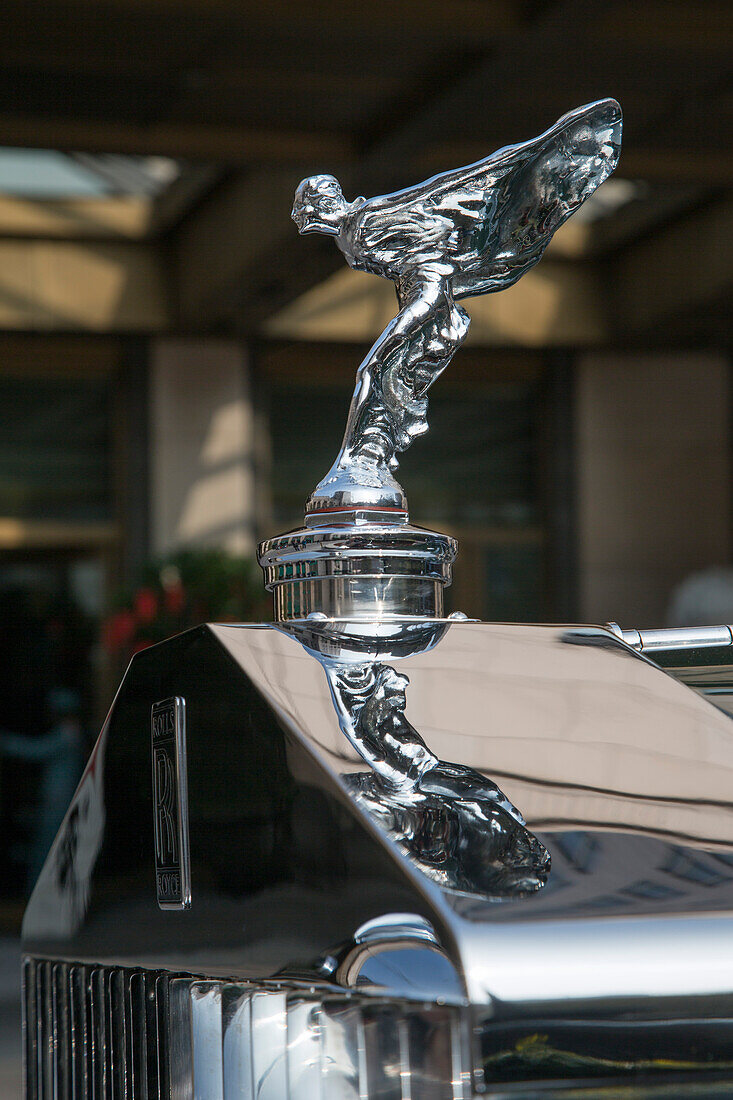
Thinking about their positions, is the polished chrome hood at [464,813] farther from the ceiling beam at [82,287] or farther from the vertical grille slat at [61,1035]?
the ceiling beam at [82,287]

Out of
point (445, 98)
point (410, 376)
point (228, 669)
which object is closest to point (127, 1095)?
point (228, 669)

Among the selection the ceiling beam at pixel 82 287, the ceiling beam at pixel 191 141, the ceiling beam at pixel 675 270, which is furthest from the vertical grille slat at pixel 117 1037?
the ceiling beam at pixel 82 287

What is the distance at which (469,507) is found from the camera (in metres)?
8.69

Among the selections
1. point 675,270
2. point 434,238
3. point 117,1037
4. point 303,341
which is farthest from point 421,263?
point 303,341

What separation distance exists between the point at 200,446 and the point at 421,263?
24.7ft

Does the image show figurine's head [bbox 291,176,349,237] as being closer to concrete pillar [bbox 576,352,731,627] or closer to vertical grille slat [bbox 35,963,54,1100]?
vertical grille slat [bbox 35,963,54,1100]

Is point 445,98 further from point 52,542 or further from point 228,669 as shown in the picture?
point 228,669

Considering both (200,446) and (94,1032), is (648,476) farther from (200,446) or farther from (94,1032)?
(94,1032)

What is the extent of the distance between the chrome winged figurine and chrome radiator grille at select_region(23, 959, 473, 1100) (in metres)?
0.25

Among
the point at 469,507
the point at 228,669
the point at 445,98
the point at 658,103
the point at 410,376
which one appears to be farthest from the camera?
the point at 469,507

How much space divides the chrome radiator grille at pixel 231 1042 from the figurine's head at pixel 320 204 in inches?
14.9

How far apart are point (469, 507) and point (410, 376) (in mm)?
8058

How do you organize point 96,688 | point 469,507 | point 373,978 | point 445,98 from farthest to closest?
point 469,507
point 96,688
point 445,98
point 373,978

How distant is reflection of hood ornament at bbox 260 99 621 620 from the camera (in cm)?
62
